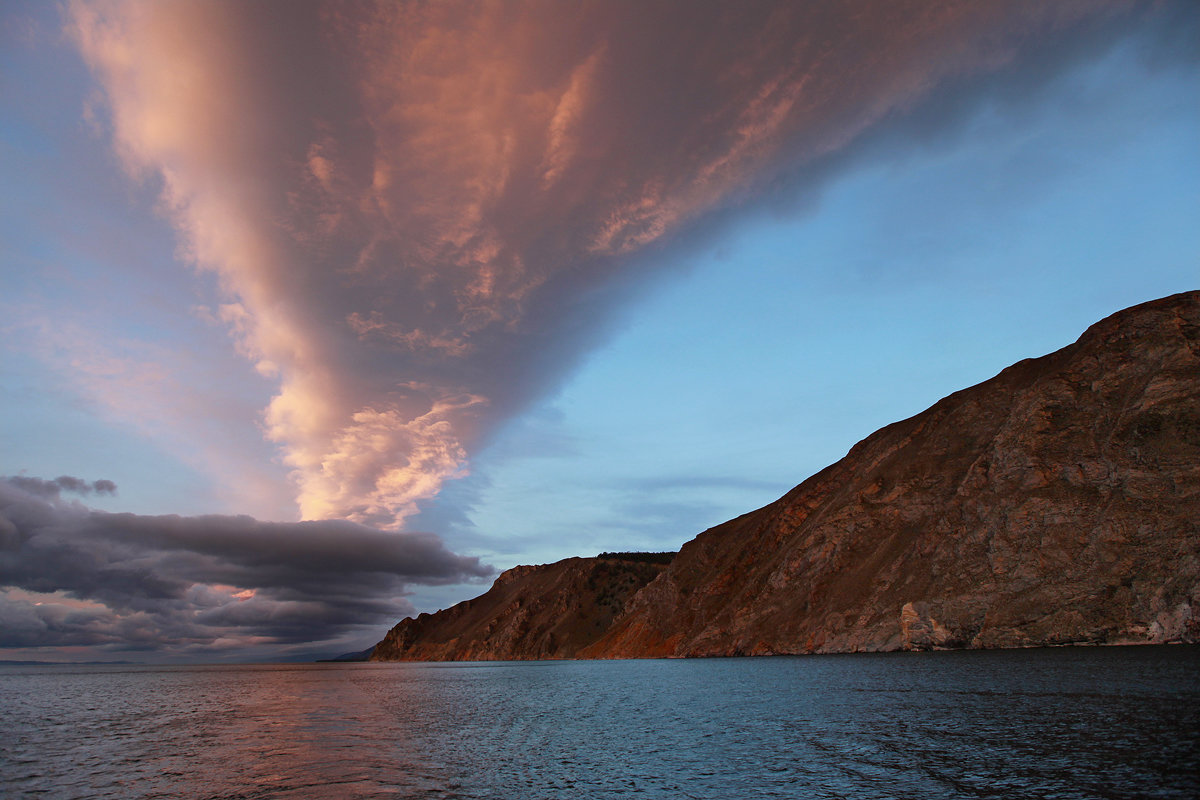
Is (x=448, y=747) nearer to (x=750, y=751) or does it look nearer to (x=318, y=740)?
(x=318, y=740)

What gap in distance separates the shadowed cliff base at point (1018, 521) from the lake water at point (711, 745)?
2365cm

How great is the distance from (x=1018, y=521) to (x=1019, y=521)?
144 mm

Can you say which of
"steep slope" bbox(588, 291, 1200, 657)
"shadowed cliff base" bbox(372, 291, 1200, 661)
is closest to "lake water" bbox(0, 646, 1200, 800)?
"shadowed cliff base" bbox(372, 291, 1200, 661)

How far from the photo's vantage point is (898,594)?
111 metres

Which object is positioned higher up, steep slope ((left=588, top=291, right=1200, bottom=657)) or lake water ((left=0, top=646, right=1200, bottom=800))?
steep slope ((left=588, top=291, right=1200, bottom=657))

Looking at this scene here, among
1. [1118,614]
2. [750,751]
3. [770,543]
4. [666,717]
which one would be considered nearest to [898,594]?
[1118,614]

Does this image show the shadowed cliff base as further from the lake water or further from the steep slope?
the lake water

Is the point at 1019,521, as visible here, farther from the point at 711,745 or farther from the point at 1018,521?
the point at 711,745

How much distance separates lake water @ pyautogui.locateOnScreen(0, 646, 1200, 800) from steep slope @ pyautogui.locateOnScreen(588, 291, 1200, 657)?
23.8m

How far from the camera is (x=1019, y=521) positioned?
313 ft

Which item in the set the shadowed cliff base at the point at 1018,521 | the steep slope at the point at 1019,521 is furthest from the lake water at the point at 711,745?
the steep slope at the point at 1019,521

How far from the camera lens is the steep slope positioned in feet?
251

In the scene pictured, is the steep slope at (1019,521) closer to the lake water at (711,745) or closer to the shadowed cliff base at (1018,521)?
the shadowed cliff base at (1018,521)

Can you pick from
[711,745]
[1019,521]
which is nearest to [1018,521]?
→ [1019,521]
